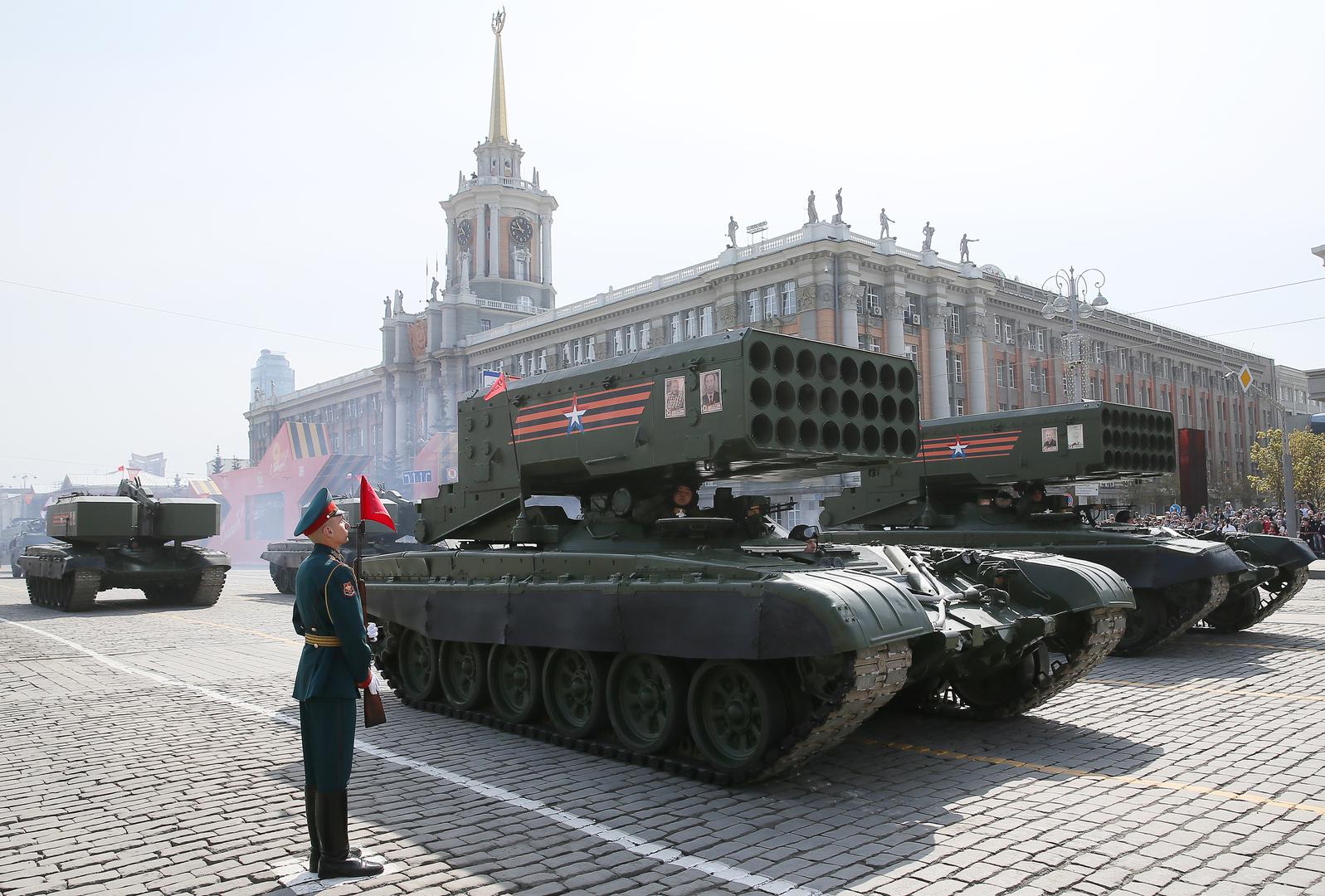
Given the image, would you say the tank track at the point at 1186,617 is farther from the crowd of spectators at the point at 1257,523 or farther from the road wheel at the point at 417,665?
the crowd of spectators at the point at 1257,523

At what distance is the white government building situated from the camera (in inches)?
1981

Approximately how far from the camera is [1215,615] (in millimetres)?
15133

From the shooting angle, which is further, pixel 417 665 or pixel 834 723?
pixel 417 665

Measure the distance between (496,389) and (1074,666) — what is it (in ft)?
19.4

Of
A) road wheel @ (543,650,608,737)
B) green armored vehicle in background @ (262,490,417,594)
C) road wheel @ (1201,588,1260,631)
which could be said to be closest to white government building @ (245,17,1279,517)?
green armored vehicle in background @ (262,490,417,594)

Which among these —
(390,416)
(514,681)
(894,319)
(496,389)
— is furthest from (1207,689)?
(390,416)

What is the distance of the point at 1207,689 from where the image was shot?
10328mm

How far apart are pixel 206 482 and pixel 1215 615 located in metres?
62.0

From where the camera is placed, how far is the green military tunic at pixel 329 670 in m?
5.37

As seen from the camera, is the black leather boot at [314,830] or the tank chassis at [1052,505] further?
the tank chassis at [1052,505]

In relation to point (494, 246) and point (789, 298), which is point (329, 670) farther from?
point (494, 246)

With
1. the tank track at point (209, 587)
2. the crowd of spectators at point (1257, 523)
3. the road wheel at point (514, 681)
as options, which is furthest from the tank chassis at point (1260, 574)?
the tank track at point (209, 587)

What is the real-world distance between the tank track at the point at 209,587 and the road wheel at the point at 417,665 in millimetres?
14849

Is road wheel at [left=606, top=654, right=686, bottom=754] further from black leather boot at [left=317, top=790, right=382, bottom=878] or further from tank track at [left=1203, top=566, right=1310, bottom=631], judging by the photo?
tank track at [left=1203, top=566, right=1310, bottom=631]
